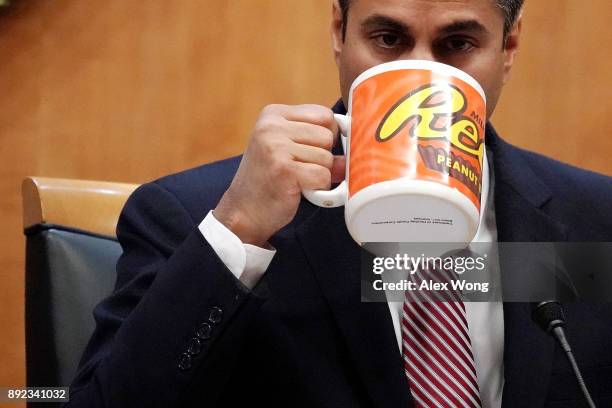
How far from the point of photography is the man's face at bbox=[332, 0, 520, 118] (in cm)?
95

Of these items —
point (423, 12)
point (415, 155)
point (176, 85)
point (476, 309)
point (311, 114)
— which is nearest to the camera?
point (415, 155)

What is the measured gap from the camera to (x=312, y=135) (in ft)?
2.65

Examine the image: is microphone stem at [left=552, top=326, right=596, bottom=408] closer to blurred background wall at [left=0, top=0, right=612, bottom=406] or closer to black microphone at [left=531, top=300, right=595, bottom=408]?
black microphone at [left=531, top=300, right=595, bottom=408]

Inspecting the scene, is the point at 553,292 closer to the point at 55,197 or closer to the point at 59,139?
the point at 55,197

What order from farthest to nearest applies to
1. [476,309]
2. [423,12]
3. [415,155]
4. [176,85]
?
[176,85] → [476,309] → [423,12] → [415,155]

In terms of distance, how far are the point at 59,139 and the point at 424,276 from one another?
0.69 m

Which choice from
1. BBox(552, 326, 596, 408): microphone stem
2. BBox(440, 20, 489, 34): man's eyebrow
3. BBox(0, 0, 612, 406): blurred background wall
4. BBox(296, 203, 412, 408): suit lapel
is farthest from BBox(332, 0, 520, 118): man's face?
BBox(0, 0, 612, 406): blurred background wall

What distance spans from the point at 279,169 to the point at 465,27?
0.93 ft

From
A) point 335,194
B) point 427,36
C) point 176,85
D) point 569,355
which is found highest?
point 176,85

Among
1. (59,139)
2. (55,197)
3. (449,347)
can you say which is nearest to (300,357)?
(449,347)

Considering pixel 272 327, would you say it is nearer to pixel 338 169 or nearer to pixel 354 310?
pixel 354 310

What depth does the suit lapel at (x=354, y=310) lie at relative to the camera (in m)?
0.93

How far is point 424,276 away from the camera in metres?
1.00

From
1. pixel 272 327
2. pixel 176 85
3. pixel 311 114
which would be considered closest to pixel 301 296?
pixel 272 327
